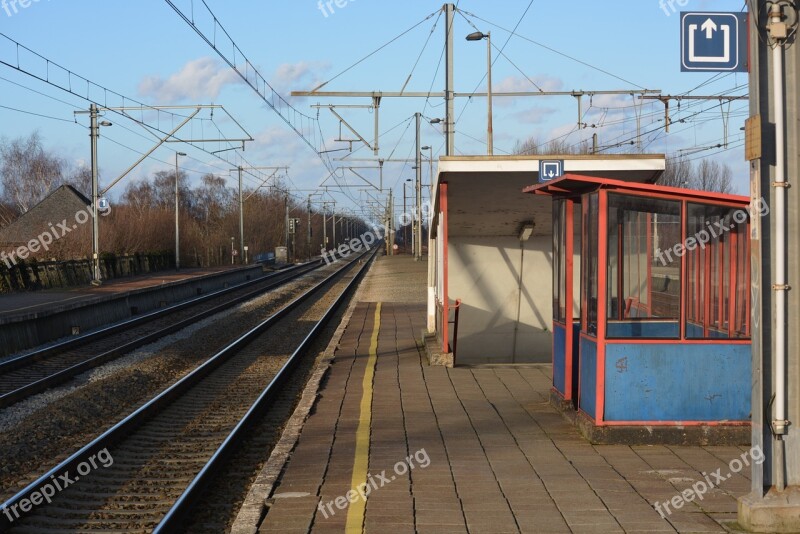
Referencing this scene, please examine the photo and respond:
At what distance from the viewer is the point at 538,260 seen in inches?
639

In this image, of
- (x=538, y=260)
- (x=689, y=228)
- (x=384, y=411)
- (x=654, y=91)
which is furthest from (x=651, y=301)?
(x=654, y=91)

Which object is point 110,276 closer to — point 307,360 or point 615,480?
point 307,360

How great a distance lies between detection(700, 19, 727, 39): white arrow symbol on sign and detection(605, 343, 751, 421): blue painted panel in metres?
2.81

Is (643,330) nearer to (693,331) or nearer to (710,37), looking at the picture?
(693,331)

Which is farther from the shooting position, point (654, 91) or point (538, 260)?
point (654, 91)

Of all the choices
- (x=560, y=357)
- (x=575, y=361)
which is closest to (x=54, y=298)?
(x=560, y=357)

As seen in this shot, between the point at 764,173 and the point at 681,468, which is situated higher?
the point at 764,173

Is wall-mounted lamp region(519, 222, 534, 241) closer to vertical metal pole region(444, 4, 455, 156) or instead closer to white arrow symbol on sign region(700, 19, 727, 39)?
vertical metal pole region(444, 4, 455, 156)

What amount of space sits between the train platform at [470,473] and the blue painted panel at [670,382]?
324mm

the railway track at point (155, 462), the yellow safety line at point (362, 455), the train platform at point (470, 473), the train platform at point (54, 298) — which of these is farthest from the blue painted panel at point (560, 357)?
the train platform at point (54, 298)

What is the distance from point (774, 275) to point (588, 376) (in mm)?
3183

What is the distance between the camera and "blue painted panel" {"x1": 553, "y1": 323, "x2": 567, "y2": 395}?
32.6ft

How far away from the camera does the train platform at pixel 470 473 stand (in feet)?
19.7

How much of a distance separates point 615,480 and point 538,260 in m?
9.41
